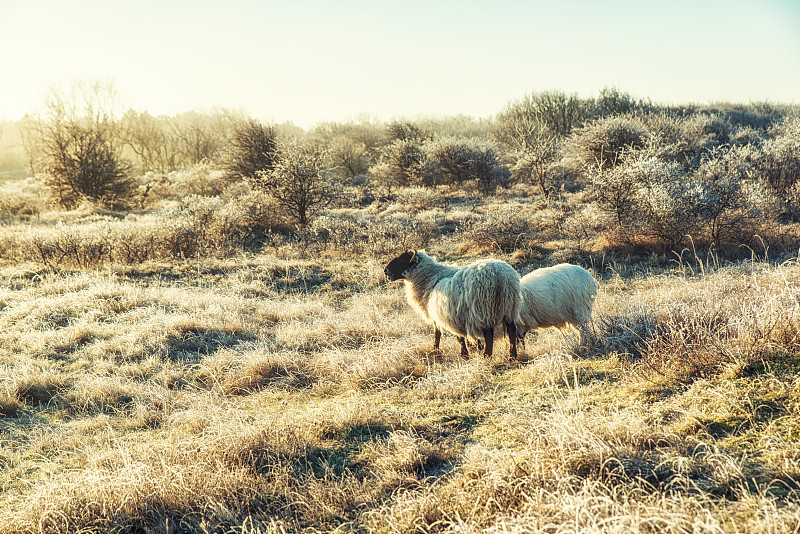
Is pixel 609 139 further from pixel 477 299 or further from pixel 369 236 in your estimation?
pixel 477 299

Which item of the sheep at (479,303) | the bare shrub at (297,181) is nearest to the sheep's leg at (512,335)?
the sheep at (479,303)

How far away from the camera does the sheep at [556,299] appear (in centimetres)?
581

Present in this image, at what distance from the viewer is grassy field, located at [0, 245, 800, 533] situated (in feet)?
7.04

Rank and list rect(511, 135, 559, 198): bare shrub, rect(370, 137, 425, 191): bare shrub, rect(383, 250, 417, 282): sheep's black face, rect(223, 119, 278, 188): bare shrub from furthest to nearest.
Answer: rect(370, 137, 425, 191): bare shrub
rect(223, 119, 278, 188): bare shrub
rect(511, 135, 559, 198): bare shrub
rect(383, 250, 417, 282): sheep's black face

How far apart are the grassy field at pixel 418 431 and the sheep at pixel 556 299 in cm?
82

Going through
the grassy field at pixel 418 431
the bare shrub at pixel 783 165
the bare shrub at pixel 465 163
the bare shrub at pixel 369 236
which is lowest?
the grassy field at pixel 418 431

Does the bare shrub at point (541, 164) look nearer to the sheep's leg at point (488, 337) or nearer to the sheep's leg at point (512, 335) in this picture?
the sheep's leg at point (512, 335)

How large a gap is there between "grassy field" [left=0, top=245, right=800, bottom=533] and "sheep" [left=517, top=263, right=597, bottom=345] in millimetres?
816

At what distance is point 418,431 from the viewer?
3.44 m

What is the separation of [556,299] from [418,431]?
129 inches

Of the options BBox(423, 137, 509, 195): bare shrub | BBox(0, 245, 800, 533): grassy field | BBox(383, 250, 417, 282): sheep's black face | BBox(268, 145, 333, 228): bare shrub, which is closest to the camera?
BBox(0, 245, 800, 533): grassy field

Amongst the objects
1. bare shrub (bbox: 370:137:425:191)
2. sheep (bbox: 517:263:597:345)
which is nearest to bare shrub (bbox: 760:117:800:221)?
sheep (bbox: 517:263:597:345)

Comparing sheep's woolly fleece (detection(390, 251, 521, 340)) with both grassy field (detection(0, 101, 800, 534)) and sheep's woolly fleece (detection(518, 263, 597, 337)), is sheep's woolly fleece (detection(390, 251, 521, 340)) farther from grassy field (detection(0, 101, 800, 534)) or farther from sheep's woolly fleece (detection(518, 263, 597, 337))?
sheep's woolly fleece (detection(518, 263, 597, 337))

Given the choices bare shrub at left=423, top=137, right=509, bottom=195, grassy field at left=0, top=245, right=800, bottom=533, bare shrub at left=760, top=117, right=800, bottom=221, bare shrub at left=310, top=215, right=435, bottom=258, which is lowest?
grassy field at left=0, top=245, right=800, bottom=533
